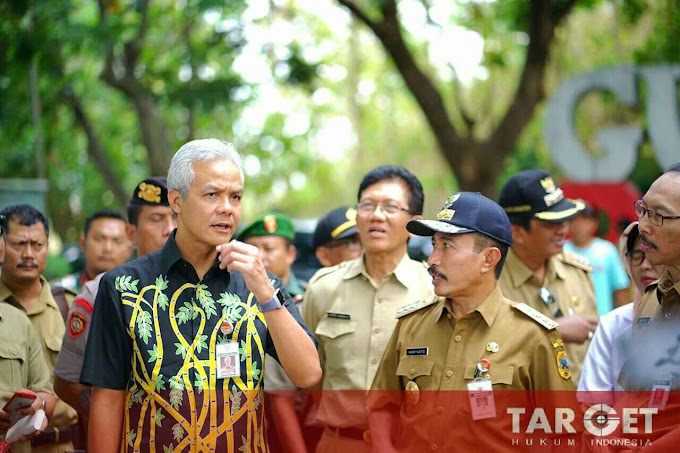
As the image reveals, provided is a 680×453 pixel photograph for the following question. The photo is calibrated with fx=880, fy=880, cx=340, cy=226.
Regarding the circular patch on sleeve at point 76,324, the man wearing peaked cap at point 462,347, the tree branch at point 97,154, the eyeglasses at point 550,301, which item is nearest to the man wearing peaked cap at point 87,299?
the circular patch on sleeve at point 76,324

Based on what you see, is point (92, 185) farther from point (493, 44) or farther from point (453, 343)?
point (453, 343)

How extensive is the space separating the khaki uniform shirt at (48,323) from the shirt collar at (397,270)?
1622 mm

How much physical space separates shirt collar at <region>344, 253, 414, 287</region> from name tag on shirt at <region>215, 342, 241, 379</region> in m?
1.30

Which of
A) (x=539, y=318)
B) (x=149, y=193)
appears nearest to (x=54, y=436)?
(x=149, y=193)

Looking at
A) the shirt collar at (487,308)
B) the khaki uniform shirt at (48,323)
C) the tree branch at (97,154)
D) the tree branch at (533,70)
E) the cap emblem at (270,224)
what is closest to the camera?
the shirt collar at (487,308)

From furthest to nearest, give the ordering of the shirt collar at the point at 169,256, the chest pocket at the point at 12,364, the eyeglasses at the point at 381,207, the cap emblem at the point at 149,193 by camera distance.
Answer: the cap emblem at the point at 149,193 < the eyeglasses at the point at 381,207 < the chest pocket at the point at 12,364 < the shirt collar at the point at 169,256

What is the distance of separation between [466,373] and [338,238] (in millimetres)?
2290

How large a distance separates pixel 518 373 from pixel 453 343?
0.29m

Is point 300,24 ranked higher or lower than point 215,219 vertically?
higher

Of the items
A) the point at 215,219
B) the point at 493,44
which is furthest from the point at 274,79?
the point at 215,219

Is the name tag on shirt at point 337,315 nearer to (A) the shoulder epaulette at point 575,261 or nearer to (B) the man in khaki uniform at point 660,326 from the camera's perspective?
(B) the man in khaki uniform at point 660,326

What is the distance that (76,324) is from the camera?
164 inches

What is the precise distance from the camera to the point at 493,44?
1402 cm

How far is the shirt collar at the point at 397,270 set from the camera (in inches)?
174
